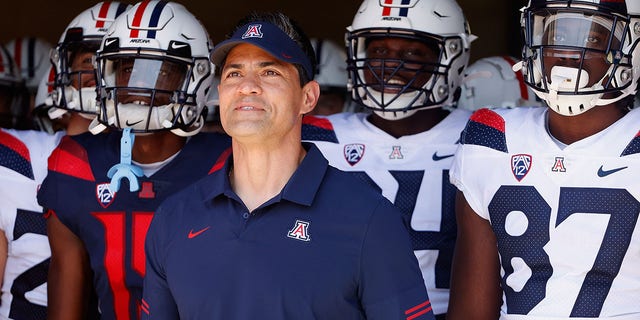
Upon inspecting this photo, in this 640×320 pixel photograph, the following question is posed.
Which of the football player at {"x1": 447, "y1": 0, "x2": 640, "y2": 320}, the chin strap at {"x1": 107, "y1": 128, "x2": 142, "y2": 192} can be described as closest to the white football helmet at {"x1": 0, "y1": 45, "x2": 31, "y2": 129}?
the chin strap at {"x1": 107, "y1": 128, "x2": 142, "y2": 192}

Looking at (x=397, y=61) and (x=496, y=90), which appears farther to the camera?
(x=496, y=90)

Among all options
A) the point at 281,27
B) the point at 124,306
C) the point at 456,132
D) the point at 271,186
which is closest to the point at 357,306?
the point at 271,186

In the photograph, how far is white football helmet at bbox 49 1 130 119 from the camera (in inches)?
163

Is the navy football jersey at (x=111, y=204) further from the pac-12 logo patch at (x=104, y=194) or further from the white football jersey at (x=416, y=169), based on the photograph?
the white football jersey at (x=416, y=169)

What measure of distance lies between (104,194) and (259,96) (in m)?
1.14

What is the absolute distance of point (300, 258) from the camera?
249 cm

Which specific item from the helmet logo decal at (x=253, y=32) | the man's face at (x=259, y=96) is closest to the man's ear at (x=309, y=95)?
the man's face at (x=259, y=96)

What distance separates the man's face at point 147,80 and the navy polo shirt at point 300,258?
43.0 inches

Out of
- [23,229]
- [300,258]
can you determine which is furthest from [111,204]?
[300,258]

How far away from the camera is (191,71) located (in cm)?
378

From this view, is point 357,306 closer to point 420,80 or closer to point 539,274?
point 539,274

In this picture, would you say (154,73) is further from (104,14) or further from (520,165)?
(520,165)

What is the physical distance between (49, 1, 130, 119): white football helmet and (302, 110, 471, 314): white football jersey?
0.84 meters

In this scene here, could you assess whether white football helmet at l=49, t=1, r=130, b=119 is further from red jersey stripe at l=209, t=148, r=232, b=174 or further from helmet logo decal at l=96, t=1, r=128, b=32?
red jersey stripe at l=209, t=148, r=232, b=174
